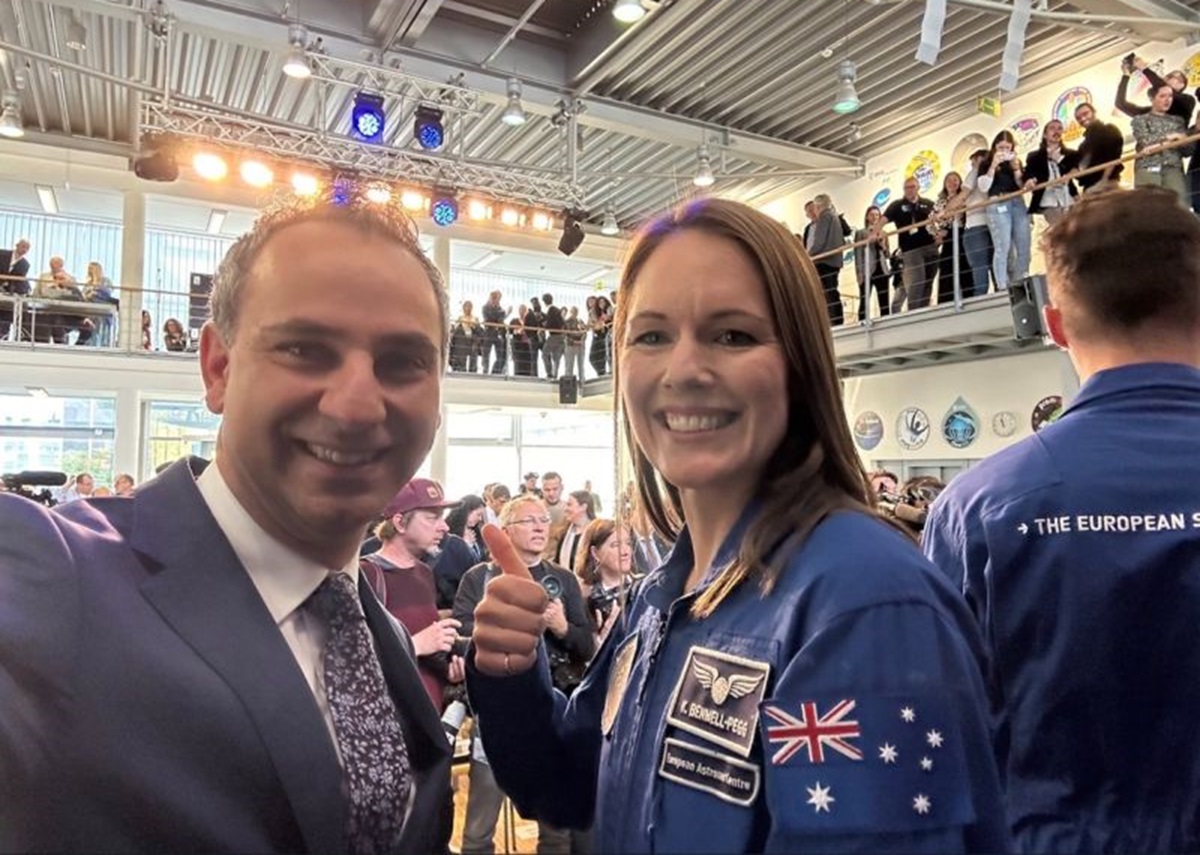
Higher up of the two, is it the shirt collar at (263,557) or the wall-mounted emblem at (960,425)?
the wall-mounted emblem at (960,425)

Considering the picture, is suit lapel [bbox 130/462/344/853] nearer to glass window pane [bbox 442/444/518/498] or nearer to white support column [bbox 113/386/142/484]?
white support column [bbox 113/386/142/484]

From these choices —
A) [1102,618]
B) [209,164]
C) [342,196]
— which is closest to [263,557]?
[342,196]

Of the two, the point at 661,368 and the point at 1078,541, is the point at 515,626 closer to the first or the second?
the point at 661,368

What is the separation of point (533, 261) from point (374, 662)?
53.0ft

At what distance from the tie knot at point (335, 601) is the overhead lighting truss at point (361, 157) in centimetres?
930

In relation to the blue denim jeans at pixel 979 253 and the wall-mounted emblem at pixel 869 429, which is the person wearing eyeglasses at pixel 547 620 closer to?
the blue denim jeans at pixel 979 253

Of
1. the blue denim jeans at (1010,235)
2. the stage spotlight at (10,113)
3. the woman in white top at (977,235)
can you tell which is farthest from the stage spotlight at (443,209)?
the blue denim jeans at (1010,235)

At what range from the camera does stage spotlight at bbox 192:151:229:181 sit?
895 cm

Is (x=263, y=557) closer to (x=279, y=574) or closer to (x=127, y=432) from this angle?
(x=279, y=574)

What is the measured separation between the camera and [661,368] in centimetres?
114

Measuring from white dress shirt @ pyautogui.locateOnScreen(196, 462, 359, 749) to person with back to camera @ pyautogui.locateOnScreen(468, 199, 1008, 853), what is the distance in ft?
0.93

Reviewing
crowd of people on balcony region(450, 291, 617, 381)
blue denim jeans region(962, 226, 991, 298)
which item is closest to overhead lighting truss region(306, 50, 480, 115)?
crowd of people on balcony region(450, 291, 617, 381)

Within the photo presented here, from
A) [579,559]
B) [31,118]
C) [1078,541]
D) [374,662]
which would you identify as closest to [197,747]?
[374,662]

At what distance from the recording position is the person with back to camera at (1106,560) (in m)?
1.27
